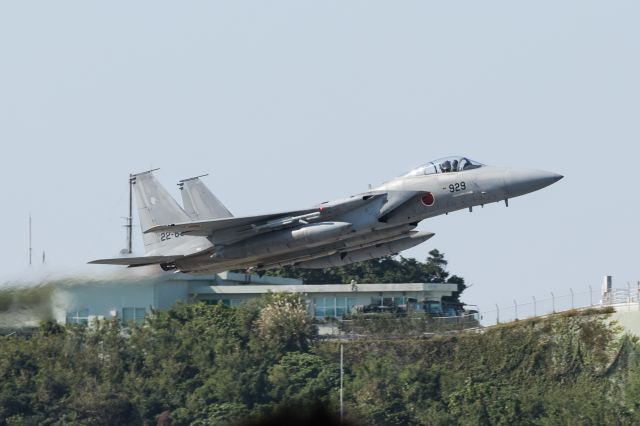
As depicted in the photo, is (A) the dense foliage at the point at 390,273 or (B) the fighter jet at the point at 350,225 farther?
(A) the dense foliage at the point at 390,273

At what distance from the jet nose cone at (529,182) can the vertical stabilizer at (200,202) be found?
9212 mm

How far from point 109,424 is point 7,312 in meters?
12.2

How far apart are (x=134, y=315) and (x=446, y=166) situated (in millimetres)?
25684

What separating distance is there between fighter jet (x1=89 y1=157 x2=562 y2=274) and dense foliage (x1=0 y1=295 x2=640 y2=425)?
13725 mm

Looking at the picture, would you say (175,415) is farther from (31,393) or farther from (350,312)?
(350,312)

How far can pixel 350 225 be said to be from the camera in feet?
125

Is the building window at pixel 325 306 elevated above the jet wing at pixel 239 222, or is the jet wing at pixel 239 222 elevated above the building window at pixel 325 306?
the jet wing at pixel 239 222

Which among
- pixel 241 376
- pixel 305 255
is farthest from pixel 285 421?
pixel 305 255

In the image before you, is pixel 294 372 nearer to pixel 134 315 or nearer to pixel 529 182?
pixel 134 315

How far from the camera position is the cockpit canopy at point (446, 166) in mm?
39031

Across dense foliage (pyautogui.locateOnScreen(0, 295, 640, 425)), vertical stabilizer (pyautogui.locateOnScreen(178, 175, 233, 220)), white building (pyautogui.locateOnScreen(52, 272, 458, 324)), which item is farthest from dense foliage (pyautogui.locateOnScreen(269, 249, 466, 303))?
vertical stabilizer (pyautogui.locateOnScreen(178, 175, 233, 220))

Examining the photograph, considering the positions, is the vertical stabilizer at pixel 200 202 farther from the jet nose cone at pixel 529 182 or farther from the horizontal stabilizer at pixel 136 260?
the jet nose cone at pixel 529 182

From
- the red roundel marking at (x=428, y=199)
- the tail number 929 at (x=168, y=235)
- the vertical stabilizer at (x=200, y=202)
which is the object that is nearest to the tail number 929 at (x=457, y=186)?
the red roundel marking at (x=428, y=199)

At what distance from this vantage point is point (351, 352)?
5750cm
